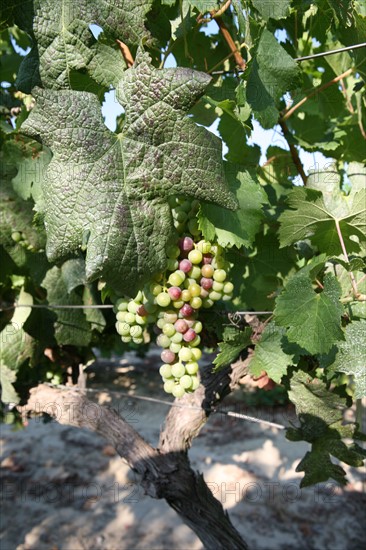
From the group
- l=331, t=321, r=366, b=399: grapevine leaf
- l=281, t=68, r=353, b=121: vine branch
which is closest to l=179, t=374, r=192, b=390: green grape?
l=331, t=321, r=366, b=399: grapevine leaf

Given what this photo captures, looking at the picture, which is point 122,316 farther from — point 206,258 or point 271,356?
point 271,356

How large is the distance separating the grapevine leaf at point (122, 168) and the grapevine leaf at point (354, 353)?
46cm

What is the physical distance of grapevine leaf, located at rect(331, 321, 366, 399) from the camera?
3.42 ft

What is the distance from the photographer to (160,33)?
41.9 inches

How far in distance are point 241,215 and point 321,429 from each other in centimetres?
73

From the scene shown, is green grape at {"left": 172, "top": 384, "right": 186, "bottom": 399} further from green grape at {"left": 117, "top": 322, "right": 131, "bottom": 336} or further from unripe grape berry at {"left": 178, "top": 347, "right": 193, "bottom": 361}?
green grape at {"left": 117, "top": 322, "right": 131, "bottom": 336}

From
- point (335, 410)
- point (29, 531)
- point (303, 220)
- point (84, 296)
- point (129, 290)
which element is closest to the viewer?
point (129, 290)

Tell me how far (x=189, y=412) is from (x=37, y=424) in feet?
14.4

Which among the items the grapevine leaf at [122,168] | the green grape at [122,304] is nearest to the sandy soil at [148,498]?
the green grape at [122,304]

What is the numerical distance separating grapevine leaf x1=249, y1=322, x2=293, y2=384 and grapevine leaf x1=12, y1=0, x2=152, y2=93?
76cm

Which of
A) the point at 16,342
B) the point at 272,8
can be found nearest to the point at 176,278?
the point at 272,8

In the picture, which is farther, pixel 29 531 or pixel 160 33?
pixel 29 531

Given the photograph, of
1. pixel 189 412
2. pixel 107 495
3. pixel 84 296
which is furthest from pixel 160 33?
pixel 107 495

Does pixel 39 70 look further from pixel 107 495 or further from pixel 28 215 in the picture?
pixel 107 495
